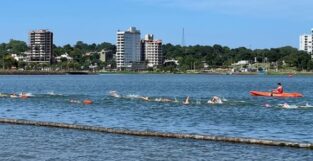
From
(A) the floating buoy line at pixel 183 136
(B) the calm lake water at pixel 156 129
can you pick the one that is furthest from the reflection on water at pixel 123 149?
(A) the floating buoy line at pixel 183 136

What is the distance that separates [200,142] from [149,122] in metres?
15.5

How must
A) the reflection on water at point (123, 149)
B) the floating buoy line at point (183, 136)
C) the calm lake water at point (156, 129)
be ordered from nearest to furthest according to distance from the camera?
1. the reflection on water at point (123, 149)
2. the calm lake water at point (156, 129)
3. the floating buoy line at point (183, 136)

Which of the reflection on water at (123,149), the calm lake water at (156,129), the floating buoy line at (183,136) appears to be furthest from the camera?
the floating buoy line at (183,136)

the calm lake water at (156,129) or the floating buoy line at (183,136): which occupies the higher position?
the floating buoy line at (183,136)

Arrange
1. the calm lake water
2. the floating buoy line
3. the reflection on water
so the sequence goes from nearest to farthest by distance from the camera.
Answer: the reflection on water < the calm lake water < the floating buoy line

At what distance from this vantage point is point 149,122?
4838 centimetres

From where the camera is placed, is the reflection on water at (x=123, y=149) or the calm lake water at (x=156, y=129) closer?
the reflection on water at (x=123, y=149)

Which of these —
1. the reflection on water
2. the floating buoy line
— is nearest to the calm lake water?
the reflection on water

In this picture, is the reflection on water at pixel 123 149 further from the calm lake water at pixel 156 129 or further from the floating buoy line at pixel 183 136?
the floating buoy line at pixel 183 136

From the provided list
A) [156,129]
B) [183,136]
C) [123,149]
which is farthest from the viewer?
→ [156,129]

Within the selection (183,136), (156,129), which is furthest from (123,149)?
(156,129)

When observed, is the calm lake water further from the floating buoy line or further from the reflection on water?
the floating buoy line

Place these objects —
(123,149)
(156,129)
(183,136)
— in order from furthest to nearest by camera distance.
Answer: (156,129) → (183,136) → (123,149)

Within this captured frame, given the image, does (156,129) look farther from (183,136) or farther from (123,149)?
(123,149)
